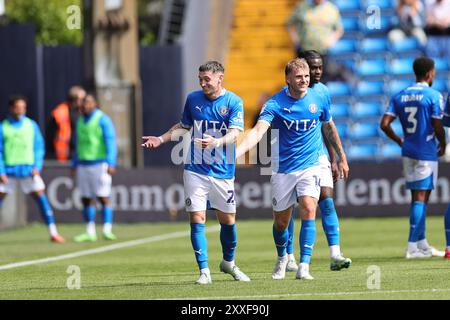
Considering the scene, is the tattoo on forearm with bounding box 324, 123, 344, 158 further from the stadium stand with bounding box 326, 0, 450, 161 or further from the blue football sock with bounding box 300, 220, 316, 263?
the stadium stand with bounding box 326, 0, 450, 161

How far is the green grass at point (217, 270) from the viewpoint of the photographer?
11164 mm

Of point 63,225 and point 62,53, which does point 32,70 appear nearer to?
point 62,53

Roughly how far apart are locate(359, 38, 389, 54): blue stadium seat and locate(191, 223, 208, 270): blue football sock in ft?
62.8

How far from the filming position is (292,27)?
28.4m

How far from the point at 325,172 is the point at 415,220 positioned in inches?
103

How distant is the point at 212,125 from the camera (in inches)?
487

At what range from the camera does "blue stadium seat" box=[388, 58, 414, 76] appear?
30312 mm

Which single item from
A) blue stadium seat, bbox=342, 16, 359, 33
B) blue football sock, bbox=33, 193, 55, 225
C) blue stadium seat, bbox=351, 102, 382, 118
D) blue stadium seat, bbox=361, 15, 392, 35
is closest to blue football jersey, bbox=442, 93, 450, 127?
blue football sock, bbox=33, 193, 55, 225

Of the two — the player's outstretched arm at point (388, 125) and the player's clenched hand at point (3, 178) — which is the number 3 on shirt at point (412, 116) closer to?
the player's outstretched arm at point (388, 125)

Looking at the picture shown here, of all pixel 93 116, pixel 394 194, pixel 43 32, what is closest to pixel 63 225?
pixel 93 116

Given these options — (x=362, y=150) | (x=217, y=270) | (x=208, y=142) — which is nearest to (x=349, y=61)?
(x=362, y=150)

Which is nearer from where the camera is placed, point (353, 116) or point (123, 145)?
point (123, 145)

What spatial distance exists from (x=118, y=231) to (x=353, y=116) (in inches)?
348

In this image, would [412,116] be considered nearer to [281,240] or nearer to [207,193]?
[281,240]
